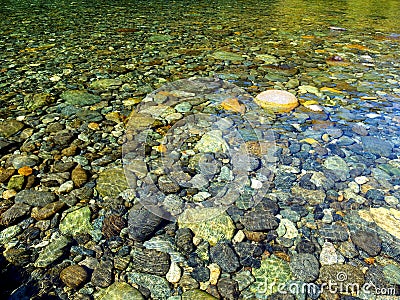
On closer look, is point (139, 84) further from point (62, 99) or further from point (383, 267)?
point (383, 267)

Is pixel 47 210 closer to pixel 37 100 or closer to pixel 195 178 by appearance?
pixel 195 178

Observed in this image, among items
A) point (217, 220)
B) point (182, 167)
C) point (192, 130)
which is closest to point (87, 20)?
point (192, 130)

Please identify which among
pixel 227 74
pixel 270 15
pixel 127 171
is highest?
pixel 127 171

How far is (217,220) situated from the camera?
11.0 ft

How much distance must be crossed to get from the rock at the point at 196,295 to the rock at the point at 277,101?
365 centimetres

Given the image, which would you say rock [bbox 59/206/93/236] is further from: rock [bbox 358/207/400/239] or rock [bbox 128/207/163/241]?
rock [bbox 358/207/400/239]

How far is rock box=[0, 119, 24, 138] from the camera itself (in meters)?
4.68

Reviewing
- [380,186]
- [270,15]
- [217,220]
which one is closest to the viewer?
[217,220]

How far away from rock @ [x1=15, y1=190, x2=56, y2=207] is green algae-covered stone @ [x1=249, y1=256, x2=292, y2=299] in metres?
2.15

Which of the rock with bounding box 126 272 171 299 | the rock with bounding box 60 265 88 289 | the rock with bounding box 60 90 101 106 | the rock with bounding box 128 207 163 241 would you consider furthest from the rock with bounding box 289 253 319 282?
the rock with bounding box 60 90 101 106

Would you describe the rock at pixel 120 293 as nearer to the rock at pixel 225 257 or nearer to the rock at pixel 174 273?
the rock at pixel 174 273

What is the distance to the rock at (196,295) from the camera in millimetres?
2611

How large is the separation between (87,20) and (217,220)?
36.5ft

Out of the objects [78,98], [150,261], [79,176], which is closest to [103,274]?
[150,261]
